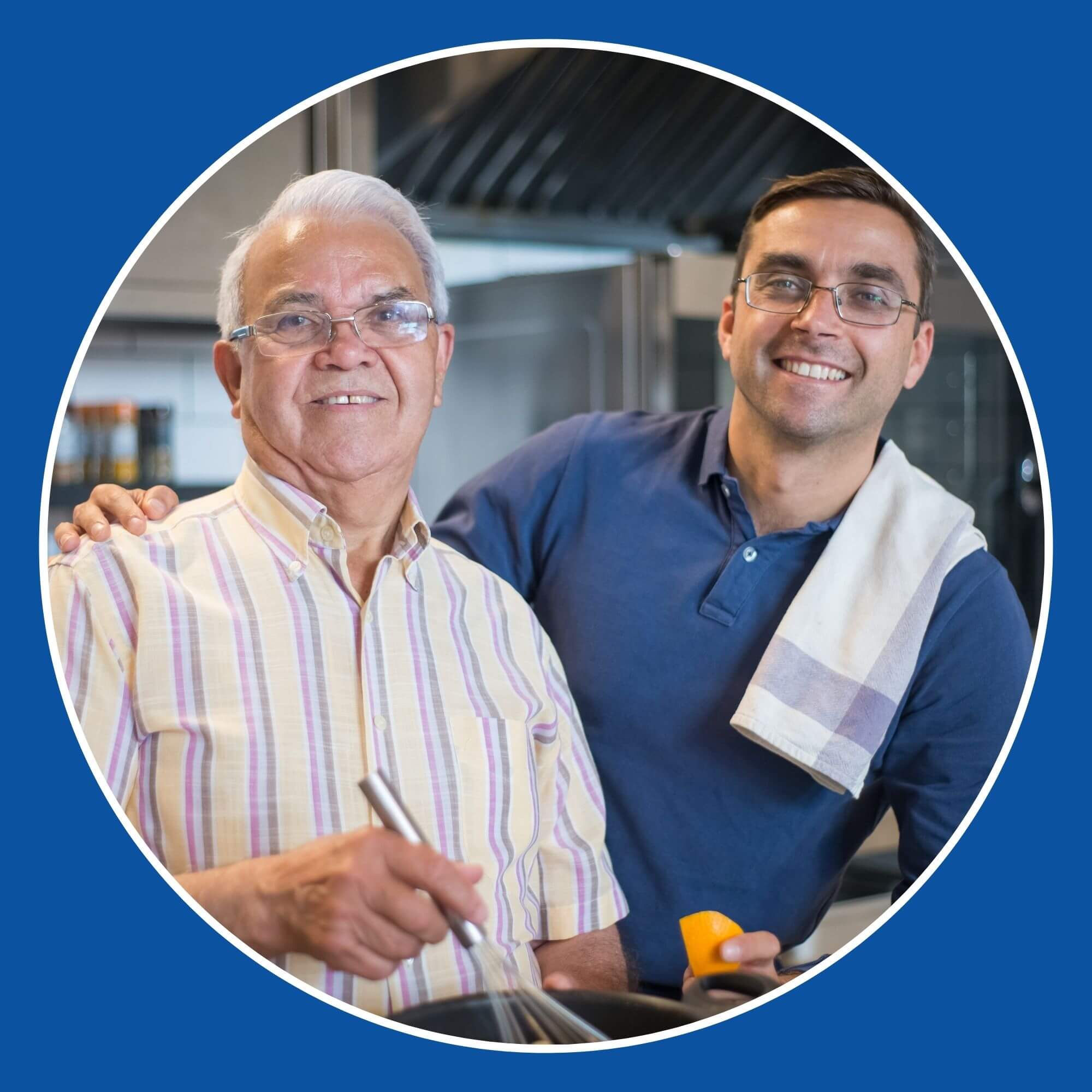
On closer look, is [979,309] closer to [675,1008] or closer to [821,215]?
[821,215]

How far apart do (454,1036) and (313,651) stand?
0.81 ft

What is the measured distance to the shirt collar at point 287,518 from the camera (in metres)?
0.76

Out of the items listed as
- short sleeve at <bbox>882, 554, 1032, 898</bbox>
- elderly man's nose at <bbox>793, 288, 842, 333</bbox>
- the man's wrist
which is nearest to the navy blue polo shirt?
short sleeve at <bbox>882, 554, 1032, 898</bbox>

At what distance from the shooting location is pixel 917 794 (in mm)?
854

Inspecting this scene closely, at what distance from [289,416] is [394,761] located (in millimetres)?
202

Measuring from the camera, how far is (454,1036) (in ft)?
2.58

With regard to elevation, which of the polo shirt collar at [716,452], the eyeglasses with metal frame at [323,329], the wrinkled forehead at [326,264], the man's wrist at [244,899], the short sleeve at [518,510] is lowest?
the man's wrist at [244,899]

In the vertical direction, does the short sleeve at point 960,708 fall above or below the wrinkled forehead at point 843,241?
below

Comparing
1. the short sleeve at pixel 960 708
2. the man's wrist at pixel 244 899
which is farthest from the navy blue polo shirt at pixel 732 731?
the man's wrist at pixel 244 899

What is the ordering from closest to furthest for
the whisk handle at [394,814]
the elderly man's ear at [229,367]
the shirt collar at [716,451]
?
the whisk handle at [394,814] < the elderly man's ear at [229,367] < the shirt collar at [716,451]

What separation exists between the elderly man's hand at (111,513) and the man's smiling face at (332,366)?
7 cm

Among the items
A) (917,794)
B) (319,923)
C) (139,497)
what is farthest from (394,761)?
(917,794)

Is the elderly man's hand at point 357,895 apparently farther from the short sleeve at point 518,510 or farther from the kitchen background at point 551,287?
the kitchen background at point 551,287

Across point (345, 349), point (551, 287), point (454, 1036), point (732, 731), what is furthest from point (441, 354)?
point (551, 287)
